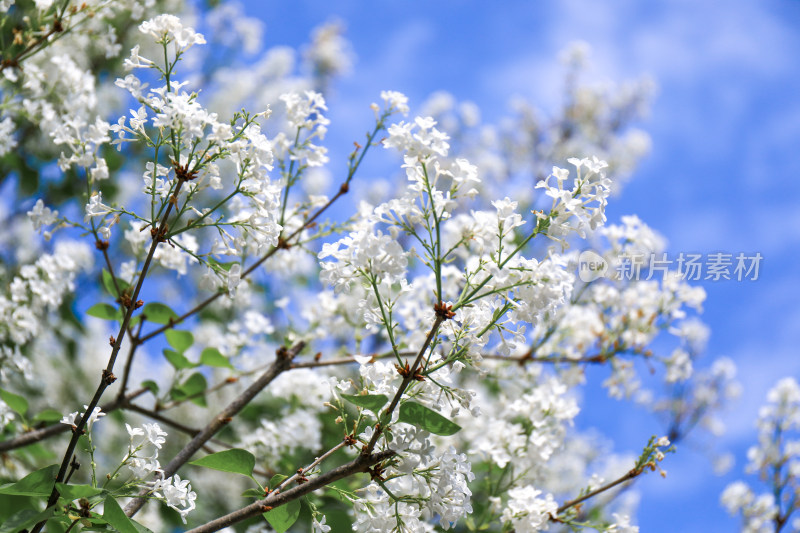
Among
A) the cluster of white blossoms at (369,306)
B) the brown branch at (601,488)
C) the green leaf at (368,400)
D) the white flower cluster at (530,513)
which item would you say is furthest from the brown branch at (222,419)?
the brown branch at (601,488)

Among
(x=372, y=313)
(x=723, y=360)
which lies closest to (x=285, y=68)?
(x=723, y=360)

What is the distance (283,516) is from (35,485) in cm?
68

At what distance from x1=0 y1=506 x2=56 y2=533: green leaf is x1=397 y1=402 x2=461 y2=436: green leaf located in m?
0.96

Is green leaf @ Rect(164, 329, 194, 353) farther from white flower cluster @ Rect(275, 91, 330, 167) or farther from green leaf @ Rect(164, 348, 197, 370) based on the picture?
white flower cluster @ Rect(275, 91, 330, 167)

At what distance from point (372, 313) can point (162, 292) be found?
747cm

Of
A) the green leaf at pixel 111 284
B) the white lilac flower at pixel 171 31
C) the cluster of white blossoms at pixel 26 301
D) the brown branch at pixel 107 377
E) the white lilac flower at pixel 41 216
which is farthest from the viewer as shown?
the cluster of white blossoms at pixel 26 301

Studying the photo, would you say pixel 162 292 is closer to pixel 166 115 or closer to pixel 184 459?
pixel 184 459

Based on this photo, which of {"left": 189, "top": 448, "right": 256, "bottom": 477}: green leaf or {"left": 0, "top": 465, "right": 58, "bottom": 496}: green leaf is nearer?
{"left": 0, "top": 465, "right": 58, "bottom": 496}: green leaf

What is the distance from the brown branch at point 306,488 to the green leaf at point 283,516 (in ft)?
0.09

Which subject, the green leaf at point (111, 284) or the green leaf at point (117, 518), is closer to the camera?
the green leaf at point (117, 518)

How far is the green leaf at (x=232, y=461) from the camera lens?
1864 mm

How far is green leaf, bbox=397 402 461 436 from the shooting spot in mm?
1704

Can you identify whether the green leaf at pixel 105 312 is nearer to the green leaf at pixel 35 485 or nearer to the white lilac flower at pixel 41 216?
the white lilac flower at pixel 41 216

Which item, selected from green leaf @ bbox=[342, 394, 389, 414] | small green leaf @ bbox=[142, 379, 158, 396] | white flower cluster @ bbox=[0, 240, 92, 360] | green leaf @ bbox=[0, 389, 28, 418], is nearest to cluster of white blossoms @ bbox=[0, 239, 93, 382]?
white flower cluster @ bbox=[0, 240, 92, 360]
